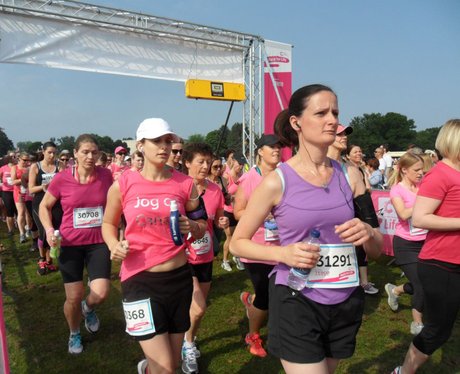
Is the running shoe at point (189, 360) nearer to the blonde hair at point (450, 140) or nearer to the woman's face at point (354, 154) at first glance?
the blonde hair at point (450, 140)

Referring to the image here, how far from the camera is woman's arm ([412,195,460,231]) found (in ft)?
8.35

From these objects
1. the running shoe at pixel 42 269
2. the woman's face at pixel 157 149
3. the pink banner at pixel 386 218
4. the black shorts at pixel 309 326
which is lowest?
the running shoe at pixel 42 269

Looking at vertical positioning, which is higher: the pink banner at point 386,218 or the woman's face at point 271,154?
the woman's face at point 271,154

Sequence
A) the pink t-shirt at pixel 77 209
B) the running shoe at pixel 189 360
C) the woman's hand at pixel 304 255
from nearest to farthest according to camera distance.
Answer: the woman's hand at pixel 304 255 < the running shoe at pixel 189 360 < the pink t-shirt at pixel 77 209

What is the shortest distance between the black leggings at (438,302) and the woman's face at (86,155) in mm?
3132

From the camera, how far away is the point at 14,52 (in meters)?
9.14

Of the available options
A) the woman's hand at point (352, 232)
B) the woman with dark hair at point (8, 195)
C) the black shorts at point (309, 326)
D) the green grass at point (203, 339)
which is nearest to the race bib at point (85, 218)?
the green grass at point (203, 339)

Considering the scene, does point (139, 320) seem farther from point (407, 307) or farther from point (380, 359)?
point (407, 307)

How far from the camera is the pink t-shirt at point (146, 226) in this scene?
2.49 meters

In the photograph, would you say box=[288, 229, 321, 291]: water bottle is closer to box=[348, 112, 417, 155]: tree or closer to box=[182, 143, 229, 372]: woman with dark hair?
box=[182, 143, 229, 372]: woman with dark hair

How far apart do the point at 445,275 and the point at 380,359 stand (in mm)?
1520

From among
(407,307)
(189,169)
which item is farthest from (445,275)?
(407,307)

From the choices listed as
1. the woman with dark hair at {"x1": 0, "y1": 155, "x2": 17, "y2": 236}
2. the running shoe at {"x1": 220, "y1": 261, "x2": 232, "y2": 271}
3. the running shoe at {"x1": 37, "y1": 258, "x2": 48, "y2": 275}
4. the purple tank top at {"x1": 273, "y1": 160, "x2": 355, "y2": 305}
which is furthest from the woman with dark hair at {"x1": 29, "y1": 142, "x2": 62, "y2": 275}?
the purple tank top at {"x1": 273, "y1": 160, "x2": 355, "y2": 305}

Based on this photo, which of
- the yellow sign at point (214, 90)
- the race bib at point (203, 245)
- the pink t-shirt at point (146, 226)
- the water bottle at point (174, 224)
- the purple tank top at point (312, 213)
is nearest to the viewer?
the purple tank top at point (312, 213)
